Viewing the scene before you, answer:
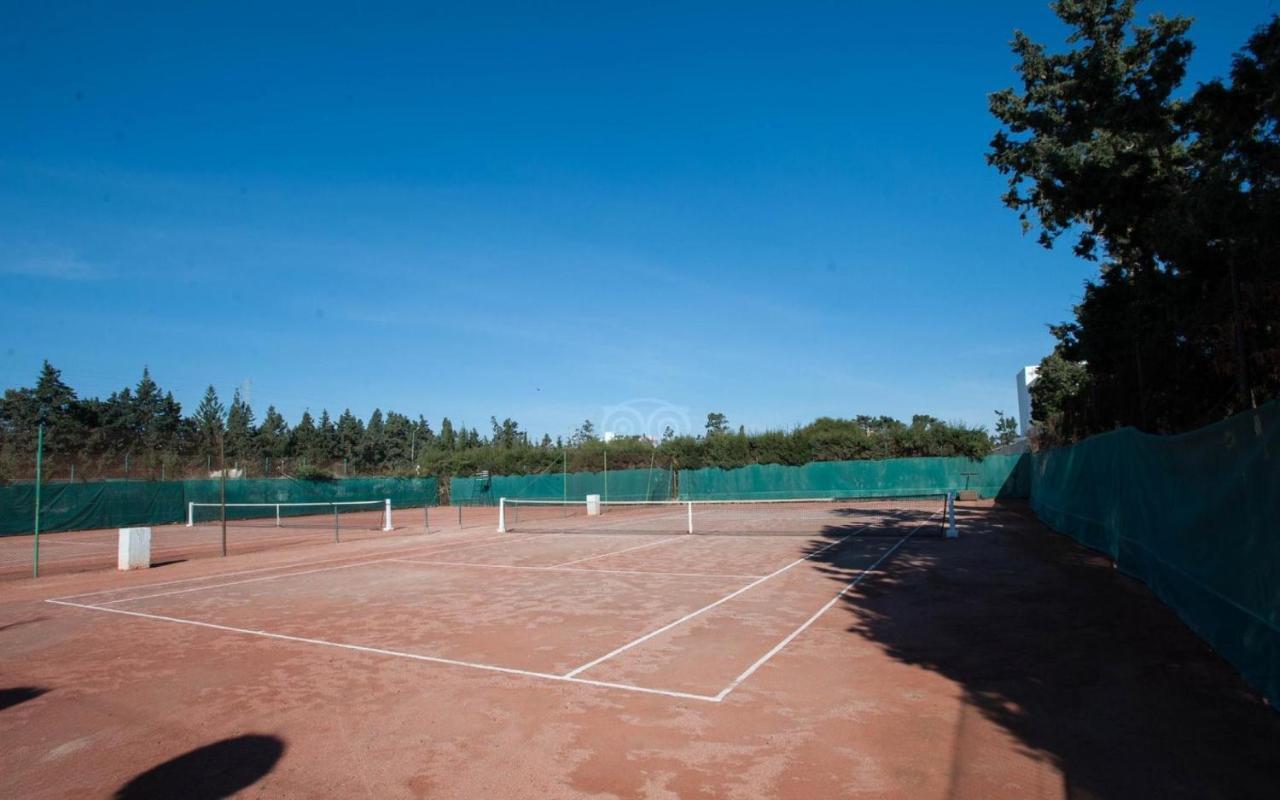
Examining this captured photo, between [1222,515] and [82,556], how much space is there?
2584cm

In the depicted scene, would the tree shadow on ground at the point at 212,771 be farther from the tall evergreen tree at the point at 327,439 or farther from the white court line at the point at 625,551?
the tall evergreen tree at the point at 327,439

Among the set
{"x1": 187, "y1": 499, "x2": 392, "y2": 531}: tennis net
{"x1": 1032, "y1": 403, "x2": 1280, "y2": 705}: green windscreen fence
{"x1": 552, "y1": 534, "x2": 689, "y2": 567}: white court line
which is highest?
{"x1": 1032, "y1": 403, "x2": 1280, "y2": 705}: green windscreen fence

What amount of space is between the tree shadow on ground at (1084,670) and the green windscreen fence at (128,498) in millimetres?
33628

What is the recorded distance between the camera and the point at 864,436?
45.8 metres

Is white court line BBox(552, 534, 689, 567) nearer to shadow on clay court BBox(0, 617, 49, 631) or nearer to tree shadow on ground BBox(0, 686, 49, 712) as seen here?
shadow on clay court BBox(0, 617, 49, 631)

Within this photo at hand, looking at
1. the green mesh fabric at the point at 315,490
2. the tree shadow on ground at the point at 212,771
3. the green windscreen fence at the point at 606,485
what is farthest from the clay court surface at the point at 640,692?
the green windscreen fence at the point at 606,485

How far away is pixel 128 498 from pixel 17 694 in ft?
107

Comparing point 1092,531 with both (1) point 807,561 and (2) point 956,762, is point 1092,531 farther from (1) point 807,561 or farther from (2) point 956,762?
(2) point 956,762

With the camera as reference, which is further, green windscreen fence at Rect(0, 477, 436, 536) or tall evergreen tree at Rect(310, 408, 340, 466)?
tall evergreen tree at Rect(310, 408, 340, 466)

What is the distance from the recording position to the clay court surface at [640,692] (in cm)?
463

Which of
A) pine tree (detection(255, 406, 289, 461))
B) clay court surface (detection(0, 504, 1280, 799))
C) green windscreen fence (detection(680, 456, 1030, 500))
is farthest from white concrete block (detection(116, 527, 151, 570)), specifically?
pine tree (detection(255, 406, 289, 461))

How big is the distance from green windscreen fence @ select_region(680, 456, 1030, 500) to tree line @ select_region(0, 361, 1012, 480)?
248cm

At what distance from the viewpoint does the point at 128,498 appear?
34.2 m

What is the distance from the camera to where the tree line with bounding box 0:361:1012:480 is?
41.8 meters
